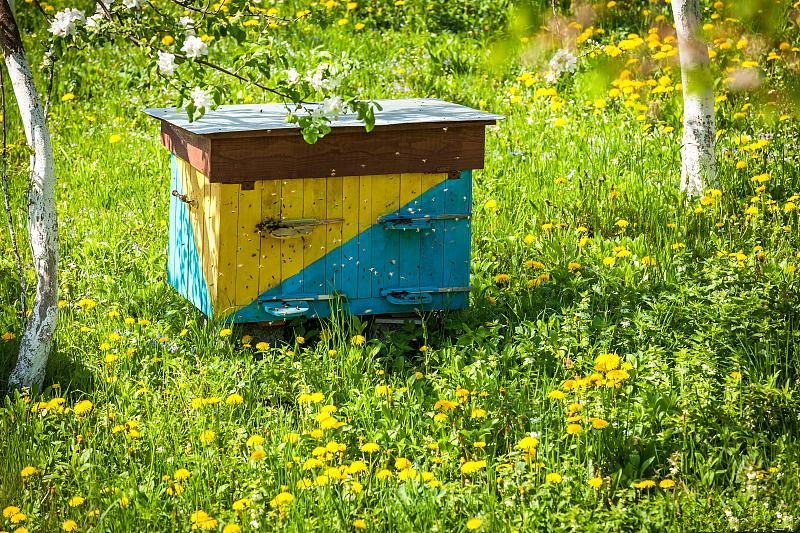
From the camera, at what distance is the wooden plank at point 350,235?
181 inches

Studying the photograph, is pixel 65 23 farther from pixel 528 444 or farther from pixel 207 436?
pixel 528 444

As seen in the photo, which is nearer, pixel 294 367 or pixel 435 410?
pixel 435 410

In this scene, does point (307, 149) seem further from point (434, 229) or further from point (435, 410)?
point (435, 410)

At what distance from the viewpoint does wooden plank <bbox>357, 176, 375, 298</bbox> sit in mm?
4609

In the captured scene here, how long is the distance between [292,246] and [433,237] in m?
0.67

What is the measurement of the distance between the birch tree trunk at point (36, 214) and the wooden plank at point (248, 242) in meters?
0.78

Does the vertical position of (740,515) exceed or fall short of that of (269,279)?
it falls short

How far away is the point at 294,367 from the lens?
436 cm

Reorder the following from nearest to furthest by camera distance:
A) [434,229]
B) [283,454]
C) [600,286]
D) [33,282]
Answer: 1. [283,454]
2. [434,229]
3. [600,286]
4. [33,282]

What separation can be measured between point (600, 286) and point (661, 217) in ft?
3.62

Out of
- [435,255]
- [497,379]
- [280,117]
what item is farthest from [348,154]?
[497,379]

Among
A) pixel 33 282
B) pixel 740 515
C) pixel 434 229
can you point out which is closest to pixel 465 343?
pixel 434 229

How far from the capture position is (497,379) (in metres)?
4.29

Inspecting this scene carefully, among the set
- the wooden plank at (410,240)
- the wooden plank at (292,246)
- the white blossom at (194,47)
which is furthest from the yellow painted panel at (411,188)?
the white blossom at (194,47)
